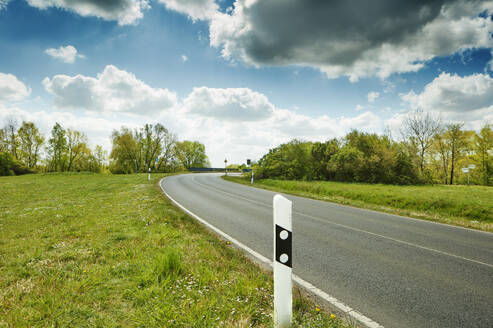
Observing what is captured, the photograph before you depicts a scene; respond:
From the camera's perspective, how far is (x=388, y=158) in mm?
21469

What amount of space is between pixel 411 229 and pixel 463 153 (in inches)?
1359

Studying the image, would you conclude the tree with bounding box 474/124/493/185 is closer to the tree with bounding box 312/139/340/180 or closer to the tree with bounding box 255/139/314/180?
the tree with bounding box 312/139/340/180

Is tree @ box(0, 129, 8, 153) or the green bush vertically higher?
tree @ box(0, 129, 8, 153)

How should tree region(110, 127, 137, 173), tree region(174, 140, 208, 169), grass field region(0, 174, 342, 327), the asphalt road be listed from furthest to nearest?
tree region(174, 140, 208, 169) → tree region(110, 127, 137, 173) → the asphalt road → grass field region(0, 174, 342, 327)

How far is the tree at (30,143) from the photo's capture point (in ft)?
144

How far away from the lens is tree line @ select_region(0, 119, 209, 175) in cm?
4331

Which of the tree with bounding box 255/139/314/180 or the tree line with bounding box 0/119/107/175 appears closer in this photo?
the tree with bounding box 255/139/314/180

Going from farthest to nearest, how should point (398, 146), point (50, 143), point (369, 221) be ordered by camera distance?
point (50, 143), point (398, 146), point (369, 221)

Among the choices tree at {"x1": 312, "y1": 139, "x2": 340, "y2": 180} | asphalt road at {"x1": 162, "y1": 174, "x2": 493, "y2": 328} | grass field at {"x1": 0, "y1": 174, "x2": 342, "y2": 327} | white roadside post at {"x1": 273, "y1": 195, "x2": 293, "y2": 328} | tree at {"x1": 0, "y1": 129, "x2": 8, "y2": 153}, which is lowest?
asphalt road at {"x1": 162, "y1": 174, "x2": 493, "y2": 328}

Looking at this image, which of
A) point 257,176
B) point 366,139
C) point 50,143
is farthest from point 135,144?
point 366,139

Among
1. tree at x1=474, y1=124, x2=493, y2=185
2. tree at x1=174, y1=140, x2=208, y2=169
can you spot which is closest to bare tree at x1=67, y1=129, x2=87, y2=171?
tree at x1=174, y1=140, x2=208, y2=169

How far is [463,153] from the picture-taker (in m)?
30.8

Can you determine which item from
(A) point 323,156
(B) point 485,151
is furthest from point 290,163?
(B) point 485,151

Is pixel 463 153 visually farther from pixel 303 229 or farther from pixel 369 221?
pixel 303 229
